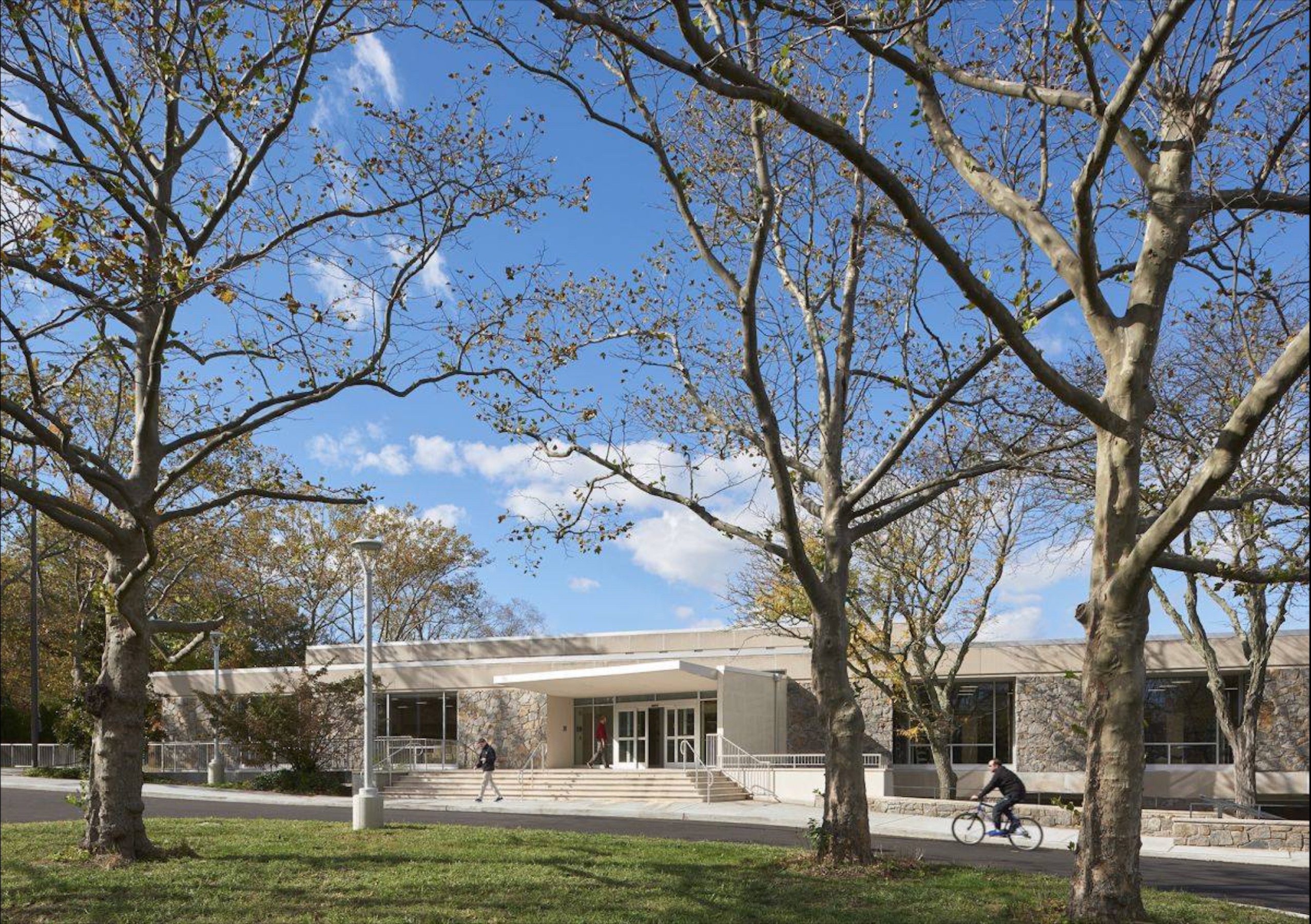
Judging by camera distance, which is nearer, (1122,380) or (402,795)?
(1122,380)

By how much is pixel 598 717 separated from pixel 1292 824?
25.3m

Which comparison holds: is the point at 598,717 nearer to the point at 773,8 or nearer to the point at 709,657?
the point at 709,657

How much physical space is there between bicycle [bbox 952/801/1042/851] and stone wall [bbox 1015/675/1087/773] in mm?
14783

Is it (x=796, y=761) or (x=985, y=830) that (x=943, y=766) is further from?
(x=985, y=830)

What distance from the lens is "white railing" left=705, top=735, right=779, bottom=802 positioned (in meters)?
32.3

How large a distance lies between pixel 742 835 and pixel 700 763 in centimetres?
1513

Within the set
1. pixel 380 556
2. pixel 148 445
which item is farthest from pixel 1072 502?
pixel 380 556

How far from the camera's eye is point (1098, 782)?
1023 centimetres

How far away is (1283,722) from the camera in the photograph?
32.8 m

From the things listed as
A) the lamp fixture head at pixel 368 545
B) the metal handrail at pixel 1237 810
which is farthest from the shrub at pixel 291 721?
the metal handrail at pixel 1237 810

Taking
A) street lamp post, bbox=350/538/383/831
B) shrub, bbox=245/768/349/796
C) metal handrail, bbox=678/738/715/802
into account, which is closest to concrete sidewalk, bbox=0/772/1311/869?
shrub, bbox=245/768/349/796

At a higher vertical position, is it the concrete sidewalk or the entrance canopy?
the entrance canopy

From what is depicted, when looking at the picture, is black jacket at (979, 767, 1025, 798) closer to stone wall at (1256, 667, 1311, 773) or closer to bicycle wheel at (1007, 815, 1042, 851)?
bicycle wheel at (1007, 815, 1042, 851)

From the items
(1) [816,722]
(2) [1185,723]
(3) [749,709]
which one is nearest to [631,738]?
(3) [749,709]
